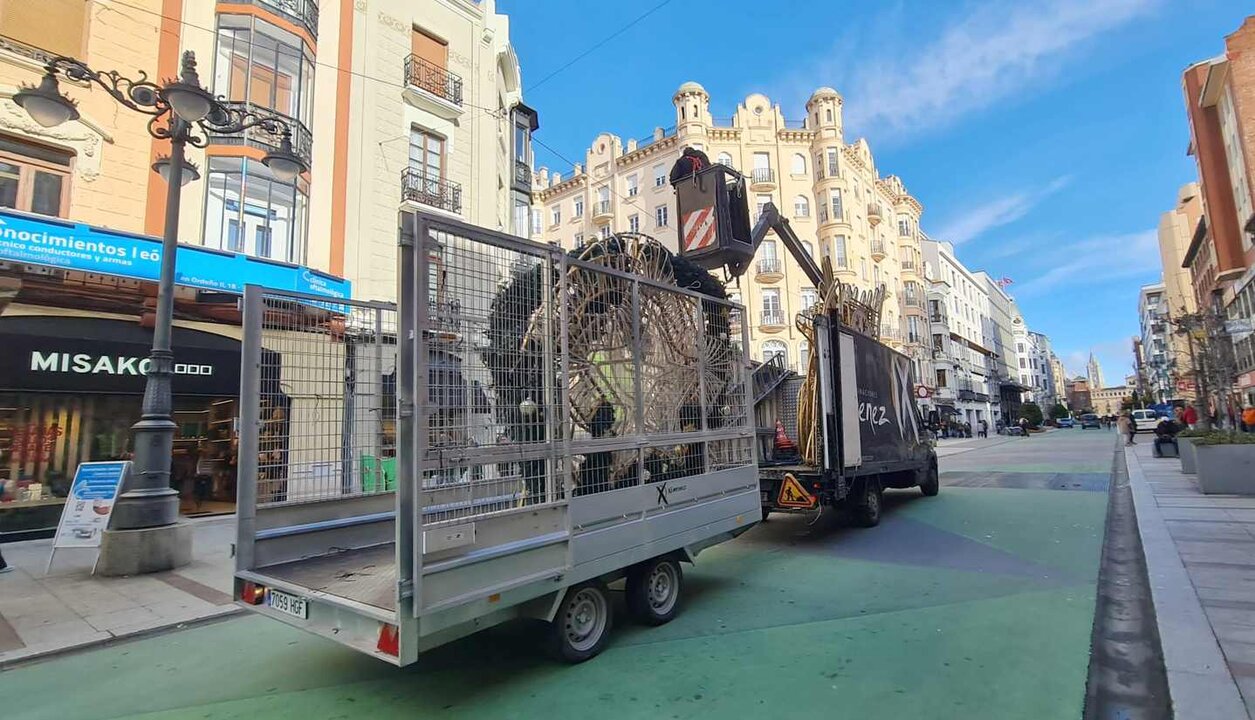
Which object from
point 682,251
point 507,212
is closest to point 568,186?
point 507,212

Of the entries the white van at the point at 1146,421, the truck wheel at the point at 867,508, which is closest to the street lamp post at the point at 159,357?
the truck wheel at the point at 867,508

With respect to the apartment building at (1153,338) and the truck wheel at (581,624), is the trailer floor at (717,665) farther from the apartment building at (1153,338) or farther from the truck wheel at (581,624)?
the apartment building at (1153,338)

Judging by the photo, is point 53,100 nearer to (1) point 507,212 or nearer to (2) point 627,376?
(2) point 627,376

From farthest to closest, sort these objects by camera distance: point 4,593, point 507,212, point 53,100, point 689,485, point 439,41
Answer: point 507,212 < point 439,41 < point 53,100 < point 4,593 < point 689,485

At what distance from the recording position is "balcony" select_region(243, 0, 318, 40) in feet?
42.3

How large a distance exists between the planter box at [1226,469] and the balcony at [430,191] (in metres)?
16.7

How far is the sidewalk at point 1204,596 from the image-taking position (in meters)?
3.46

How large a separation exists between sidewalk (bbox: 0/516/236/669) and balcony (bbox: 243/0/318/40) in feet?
36.6

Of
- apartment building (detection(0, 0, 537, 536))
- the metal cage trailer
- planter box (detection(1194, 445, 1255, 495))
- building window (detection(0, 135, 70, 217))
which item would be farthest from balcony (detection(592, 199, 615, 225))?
the metal cage trailer

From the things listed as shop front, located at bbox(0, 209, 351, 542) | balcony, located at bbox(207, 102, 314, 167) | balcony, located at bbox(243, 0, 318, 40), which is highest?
balcony, located at bbox(243, 0, 318, 40)

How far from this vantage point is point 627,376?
188 inches

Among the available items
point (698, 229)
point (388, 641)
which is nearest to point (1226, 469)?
point (698, 229)

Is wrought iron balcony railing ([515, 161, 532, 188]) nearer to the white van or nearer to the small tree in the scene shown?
the white van

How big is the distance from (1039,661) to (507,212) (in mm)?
18336
